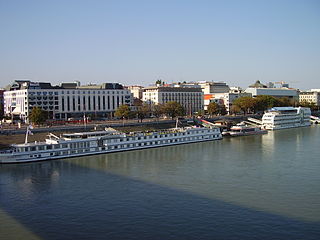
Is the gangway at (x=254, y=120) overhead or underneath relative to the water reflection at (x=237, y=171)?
overhead

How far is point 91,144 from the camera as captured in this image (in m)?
38.8

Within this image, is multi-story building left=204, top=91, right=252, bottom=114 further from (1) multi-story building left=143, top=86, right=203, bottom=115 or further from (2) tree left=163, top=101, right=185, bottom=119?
(2) tree left=163, top=101, right=185, bottom=119

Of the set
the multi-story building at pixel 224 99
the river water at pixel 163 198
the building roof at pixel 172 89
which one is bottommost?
the river water at pixel 163 198

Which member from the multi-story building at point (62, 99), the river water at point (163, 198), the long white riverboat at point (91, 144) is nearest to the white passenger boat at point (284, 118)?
the long white riverboat at point (91, 144)

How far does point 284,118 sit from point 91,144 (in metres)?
45.2

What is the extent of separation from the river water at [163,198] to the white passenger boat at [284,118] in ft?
110

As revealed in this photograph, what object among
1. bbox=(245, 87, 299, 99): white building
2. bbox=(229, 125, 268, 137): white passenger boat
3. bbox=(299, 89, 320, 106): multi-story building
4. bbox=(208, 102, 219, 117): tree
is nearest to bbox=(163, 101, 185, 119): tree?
bbox=(229, 125, 268, 137): white passenger boat

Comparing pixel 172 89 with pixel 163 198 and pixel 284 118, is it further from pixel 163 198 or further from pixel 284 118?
pixel 163 198

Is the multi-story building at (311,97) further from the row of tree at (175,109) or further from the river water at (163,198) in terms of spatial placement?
the river water at (163,198)

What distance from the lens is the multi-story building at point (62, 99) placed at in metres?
69.9

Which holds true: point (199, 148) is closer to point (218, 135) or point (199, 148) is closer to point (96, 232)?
point (218, 135)

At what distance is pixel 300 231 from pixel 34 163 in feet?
80.4

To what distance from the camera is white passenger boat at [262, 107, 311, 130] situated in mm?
69688

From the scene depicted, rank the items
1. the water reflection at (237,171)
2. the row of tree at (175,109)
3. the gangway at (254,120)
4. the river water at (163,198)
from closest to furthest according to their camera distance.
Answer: the river water at (163,198)
the water reflection at (237,171)
the row of tree at (175,109)
the gangway at (254,120)
